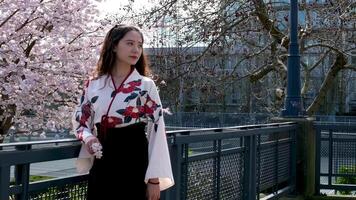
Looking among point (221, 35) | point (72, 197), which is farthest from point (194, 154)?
point (221, 35)

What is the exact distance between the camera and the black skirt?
11.3 ft

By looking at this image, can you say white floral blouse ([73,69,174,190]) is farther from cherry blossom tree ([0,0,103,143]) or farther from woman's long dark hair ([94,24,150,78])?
cherry blossom tree ([0,0,103,143])

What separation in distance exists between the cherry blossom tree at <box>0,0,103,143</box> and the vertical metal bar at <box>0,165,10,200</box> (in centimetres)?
626

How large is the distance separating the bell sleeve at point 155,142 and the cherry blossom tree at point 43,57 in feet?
19.7

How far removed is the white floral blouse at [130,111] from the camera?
3.44 meters

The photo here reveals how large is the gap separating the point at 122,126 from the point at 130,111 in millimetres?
102

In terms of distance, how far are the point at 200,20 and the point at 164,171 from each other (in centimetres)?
903

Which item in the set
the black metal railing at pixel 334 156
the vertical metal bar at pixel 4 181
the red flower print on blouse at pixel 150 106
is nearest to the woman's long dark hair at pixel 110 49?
the red flower print on blouse at pixel 150 106

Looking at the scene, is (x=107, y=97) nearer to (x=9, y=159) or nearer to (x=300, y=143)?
(x=9, y=159)

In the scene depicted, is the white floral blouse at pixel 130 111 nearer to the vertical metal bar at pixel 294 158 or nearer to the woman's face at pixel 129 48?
the woman's face at pixel 129 48

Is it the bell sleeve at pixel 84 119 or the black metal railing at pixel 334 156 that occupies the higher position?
the bell sleeve at pixel 84 119

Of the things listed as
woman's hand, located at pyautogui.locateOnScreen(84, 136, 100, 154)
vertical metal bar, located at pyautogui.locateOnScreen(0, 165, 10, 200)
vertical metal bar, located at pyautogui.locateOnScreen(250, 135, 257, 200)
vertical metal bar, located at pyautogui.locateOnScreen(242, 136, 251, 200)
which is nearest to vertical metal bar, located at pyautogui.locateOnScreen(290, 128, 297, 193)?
vertical metal bar, located at pyautogui.locateOnScreen(250, 135, 257, 200)

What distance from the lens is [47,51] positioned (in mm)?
10117

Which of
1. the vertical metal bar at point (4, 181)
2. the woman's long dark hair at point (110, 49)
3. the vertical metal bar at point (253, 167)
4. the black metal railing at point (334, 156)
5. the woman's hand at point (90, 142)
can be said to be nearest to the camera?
the vertical metal bar at point (4, 181)
